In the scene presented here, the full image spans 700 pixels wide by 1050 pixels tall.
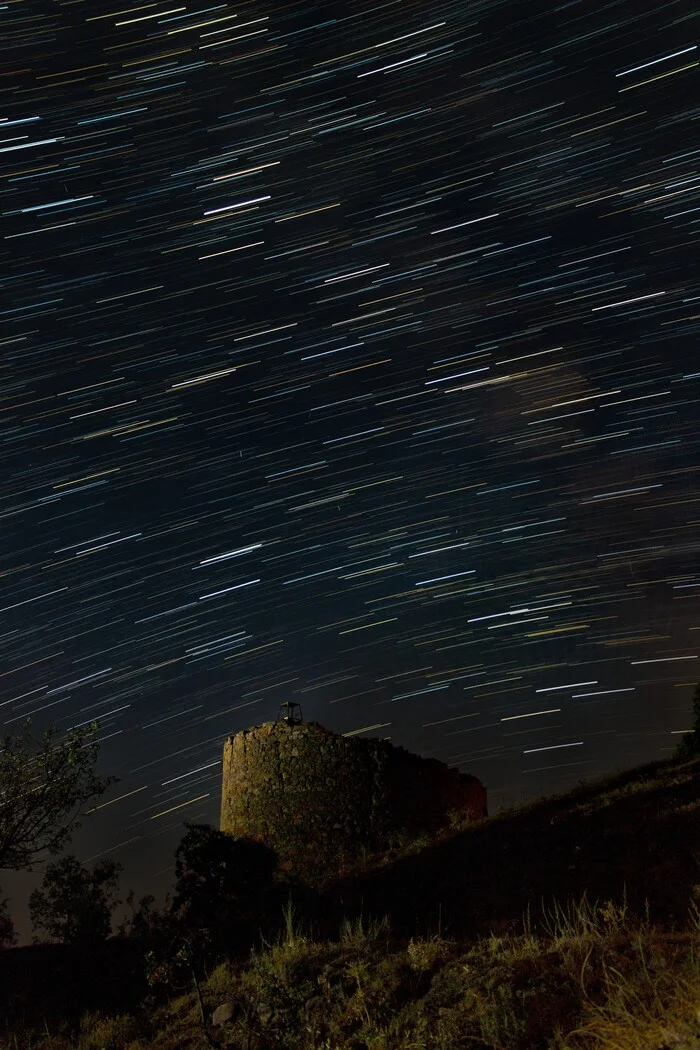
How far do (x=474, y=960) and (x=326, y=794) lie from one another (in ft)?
35.3

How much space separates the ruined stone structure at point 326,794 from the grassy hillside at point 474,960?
205cm

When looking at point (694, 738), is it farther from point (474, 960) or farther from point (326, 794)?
point (474, 960)

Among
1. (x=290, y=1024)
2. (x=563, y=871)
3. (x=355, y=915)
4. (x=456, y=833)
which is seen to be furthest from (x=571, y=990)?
(x=456, y=833)

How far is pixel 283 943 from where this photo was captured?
1038cm

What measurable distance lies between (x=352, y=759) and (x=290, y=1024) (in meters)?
11.2

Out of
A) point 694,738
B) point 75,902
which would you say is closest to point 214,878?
point 75,902

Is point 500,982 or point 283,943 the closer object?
point 500,982

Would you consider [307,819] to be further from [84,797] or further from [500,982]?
[500,982]

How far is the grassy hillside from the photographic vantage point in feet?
19.0

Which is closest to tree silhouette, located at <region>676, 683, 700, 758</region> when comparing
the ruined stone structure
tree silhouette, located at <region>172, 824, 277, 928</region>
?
the ruined stone structure

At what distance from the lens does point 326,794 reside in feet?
59.1

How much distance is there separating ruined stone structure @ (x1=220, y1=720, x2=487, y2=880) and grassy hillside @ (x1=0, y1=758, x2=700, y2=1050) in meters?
2.05

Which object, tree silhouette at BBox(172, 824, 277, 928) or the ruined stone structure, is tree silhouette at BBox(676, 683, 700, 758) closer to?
the ruined stone structure

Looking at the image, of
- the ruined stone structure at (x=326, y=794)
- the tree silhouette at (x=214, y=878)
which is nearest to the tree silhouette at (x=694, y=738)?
the ruined stone structure at (x=326, y=794)
